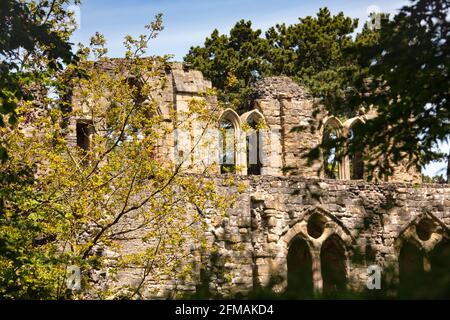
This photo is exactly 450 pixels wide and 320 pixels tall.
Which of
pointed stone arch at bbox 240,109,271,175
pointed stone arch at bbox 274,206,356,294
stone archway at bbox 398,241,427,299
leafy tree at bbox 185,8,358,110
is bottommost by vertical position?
stone archway at bbox 398,241,427,299

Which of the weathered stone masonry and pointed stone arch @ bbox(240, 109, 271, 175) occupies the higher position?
pointed stone arch @ bbox(240, 109, 271, 175)

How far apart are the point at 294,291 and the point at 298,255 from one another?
1378cm

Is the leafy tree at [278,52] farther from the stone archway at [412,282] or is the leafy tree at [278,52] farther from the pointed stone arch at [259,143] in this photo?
the stone archway at [412,282]

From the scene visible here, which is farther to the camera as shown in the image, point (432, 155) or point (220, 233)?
point (220, 233)

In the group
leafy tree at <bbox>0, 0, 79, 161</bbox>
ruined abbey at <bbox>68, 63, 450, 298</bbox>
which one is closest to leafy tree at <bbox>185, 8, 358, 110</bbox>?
ruined abbey at <bbox>68, 63, 450, 298</bbox>

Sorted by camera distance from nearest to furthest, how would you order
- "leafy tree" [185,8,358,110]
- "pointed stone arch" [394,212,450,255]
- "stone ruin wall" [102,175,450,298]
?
"stone ruin wall" [102,175,450,298] → "pointed stone arch" [394,212,450,255] → "leafy tree" [185,8,358,110]

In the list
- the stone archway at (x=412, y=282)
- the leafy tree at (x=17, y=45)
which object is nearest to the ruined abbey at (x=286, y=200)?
the leafy tree at (x=17, y=45)

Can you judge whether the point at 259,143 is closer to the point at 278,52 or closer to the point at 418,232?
the point at 418,232

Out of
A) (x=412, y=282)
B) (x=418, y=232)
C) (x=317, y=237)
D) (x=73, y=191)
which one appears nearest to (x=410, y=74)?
(x=412, y=282)

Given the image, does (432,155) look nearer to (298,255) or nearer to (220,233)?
(220,233)

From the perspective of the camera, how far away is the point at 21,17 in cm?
1053

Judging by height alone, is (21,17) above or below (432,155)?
above

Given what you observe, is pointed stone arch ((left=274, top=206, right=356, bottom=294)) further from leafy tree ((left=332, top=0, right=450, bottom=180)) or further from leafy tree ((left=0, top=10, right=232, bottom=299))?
leafy tree ((left=332, top=0, right=450, bottom=180))

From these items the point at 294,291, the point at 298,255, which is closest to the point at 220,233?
the point at 298,255
